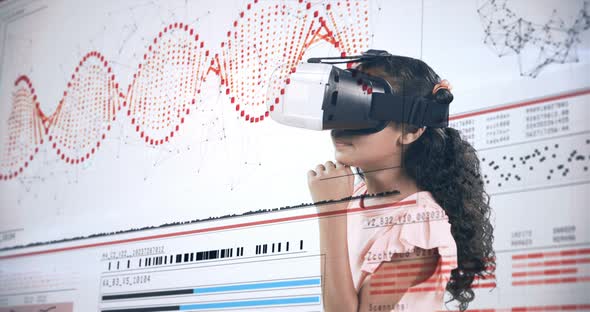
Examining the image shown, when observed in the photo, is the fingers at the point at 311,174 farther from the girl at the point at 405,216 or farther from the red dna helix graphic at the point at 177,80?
the red dna helix graphic at the point at 177,80

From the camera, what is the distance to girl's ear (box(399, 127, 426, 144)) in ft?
3.71

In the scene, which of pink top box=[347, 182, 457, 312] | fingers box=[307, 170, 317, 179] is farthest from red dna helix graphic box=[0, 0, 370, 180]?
pink top box=[347, 182, 457, 312]

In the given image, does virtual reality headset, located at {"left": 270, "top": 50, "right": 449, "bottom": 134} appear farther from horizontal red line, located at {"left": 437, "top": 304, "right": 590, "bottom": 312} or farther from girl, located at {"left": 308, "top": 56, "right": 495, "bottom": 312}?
horizontal red line, located at {"left": 437, "top": 304, "right": 590, "bottom": 312}

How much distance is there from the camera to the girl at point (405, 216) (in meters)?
1.05

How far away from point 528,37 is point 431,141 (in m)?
0.20

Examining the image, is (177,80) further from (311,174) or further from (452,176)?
(452,176)

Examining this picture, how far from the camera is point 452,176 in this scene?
1.09 meters

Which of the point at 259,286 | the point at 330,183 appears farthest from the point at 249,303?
the point at 330,183

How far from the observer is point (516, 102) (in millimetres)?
1037

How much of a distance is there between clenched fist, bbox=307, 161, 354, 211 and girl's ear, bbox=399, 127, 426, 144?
11cm

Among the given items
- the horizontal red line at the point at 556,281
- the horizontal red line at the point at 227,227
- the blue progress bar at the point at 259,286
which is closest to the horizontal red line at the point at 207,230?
the horizontal red line at the point at 227,227

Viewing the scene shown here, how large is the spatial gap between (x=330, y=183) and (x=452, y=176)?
217 millimetres

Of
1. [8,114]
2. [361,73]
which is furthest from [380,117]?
[8,114]

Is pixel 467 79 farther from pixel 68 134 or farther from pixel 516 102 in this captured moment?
pixel 68 134
